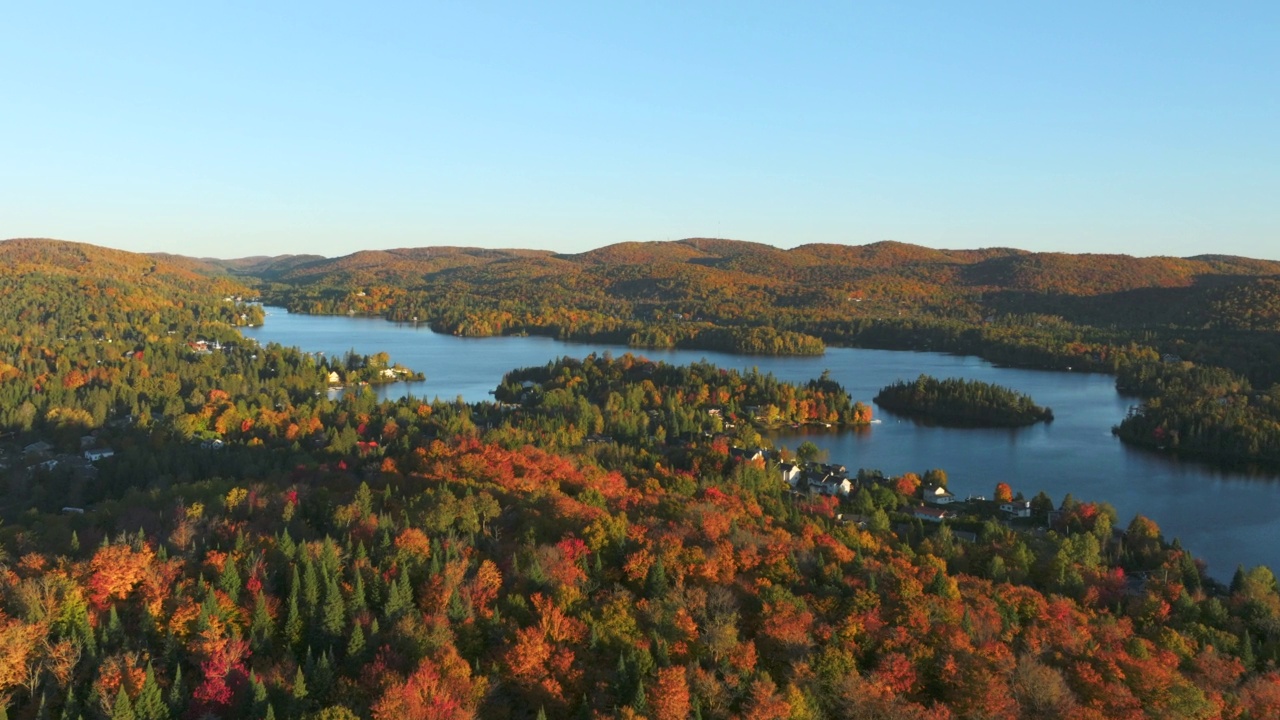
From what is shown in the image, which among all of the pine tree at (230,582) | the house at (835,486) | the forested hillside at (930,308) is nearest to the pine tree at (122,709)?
the pine tree at (230,582)

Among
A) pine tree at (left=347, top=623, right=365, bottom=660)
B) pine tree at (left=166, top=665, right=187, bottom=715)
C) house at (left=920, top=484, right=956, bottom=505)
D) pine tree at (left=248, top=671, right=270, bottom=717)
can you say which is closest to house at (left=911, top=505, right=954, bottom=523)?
house at (left=920, top=484, right=956, bottom=505)

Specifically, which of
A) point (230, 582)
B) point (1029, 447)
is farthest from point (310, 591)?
point (1029, 447)

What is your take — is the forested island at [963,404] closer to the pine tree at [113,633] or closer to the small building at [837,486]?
the small building at [837,486]

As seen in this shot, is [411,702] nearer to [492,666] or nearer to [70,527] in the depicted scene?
[492,666]

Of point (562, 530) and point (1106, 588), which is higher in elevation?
point (562, 530)

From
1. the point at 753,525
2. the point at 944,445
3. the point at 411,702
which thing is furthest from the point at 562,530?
the point at 944,445

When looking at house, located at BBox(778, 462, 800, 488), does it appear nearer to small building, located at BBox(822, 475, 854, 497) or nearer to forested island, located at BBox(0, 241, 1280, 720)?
forested island, located at BBox(0, 241, 1280, 720)
